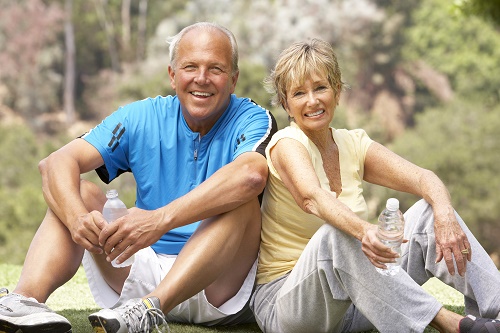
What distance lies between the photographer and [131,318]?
279 cm

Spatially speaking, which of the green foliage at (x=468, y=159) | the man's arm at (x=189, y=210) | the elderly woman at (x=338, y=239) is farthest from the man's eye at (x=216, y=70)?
the green foliage at (x=468, y=159)

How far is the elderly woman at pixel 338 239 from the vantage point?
2742mm

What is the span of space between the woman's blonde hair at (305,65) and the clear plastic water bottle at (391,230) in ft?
1.95

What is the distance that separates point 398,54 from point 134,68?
8.10 metres

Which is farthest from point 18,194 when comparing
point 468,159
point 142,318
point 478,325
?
point 478,325

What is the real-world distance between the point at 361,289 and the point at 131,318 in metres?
0.72

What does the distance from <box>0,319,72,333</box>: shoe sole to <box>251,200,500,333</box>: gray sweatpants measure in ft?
2.28

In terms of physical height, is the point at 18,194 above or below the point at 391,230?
below

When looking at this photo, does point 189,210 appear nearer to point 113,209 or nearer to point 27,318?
point 113,209

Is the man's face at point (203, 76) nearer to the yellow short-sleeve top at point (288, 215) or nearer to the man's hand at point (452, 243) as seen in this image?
the yellow short-sleeve top at point (288, 215)

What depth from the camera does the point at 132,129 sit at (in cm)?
347

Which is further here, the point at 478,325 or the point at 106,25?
the point at 106,25

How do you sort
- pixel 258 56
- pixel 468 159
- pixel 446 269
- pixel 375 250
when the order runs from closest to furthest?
pixel 375 250 → pixel 446 269 → pixel 468 159 → pixel 258 56

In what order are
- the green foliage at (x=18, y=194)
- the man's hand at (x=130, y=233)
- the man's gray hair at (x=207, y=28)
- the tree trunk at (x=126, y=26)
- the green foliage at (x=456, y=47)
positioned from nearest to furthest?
the man's hand at (x=130, y=233) → the man's gray hair at (x=207, y=28) → the green foliage at (x=18, y=194) → the green foliage at (x=456, y=47) → the tree trunk at (x=126, y=26)
